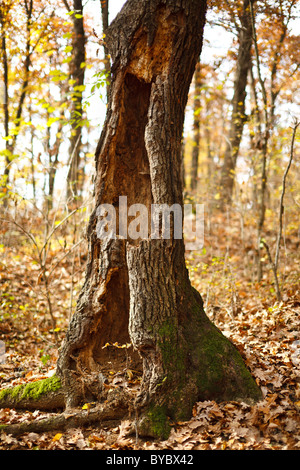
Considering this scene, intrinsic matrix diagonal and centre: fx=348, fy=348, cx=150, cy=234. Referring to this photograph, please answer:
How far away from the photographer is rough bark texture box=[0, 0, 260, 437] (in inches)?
145

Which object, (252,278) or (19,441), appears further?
(252,278)

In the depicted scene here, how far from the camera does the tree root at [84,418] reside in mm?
3754

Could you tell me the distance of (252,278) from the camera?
28.2 feet

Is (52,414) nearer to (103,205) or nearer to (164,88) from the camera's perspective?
(103,205)

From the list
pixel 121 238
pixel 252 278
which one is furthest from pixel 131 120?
pixel 252 278

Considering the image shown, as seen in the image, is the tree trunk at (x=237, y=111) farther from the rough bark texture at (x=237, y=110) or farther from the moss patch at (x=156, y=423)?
the moss patch at (x=156, y=423)

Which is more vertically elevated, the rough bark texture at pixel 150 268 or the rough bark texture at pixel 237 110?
the rough bark texture at pixel 237 110

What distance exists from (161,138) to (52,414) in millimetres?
3413

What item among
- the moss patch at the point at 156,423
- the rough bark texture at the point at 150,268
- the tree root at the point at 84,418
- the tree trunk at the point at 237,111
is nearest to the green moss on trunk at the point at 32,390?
the rough bark texture at the point at 150,268

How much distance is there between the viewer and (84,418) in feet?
12.4

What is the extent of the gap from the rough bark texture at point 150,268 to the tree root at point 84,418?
0.72 ft

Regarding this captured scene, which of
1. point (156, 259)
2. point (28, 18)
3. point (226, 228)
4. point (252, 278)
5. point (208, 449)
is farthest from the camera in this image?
point (226, 228)

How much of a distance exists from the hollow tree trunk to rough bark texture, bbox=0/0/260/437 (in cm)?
1

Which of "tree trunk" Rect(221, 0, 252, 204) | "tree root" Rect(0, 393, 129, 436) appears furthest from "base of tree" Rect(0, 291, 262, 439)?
"tree trunk" Rect(221, 0, 252, 204)
